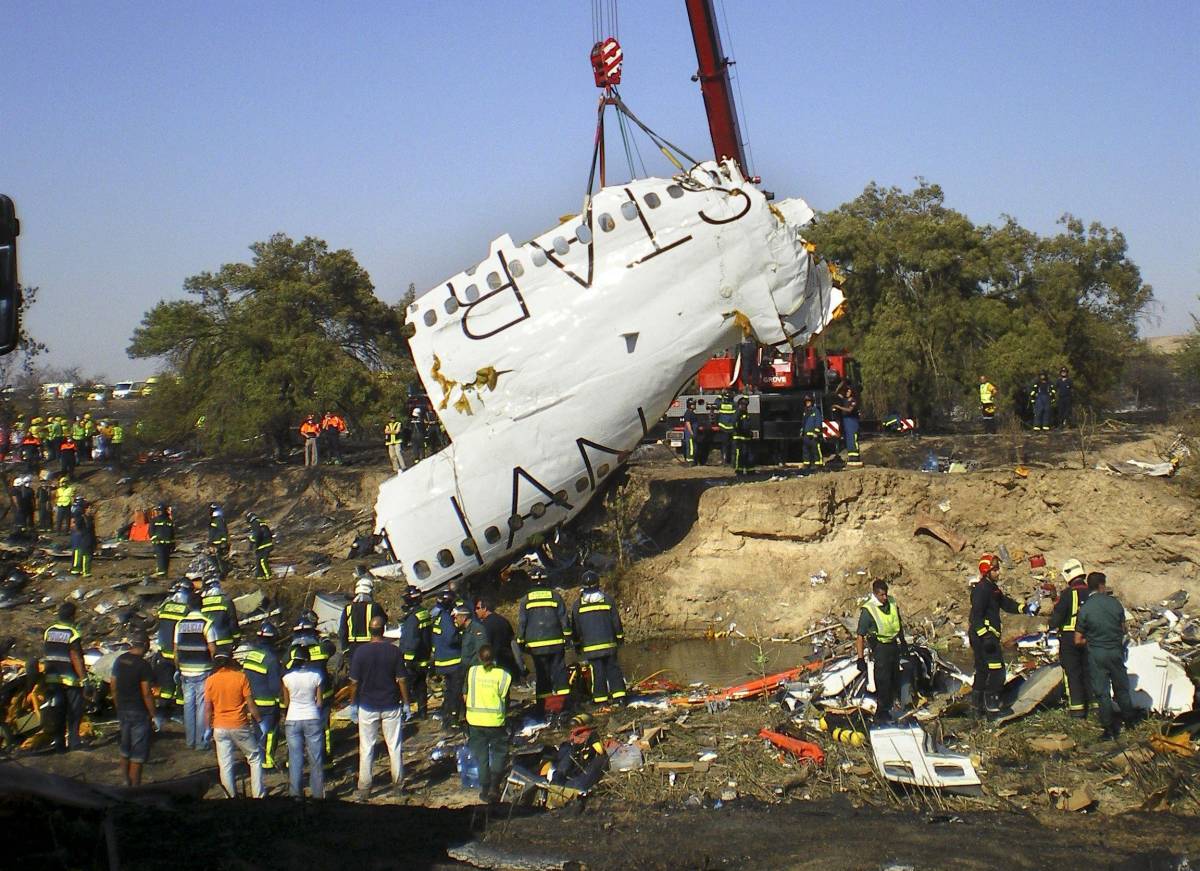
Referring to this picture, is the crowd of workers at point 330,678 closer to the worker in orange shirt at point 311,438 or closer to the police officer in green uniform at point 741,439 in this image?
the police officer in green uniform at point 741,439

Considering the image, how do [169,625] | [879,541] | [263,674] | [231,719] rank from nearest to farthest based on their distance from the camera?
1. [231,719]
2. [263,674]
3. [169,625]
4. [879,541]

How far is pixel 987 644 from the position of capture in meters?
11.9

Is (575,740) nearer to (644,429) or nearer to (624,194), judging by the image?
(644,429)

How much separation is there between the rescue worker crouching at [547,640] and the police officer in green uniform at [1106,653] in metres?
5.55

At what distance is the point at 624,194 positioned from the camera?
689 inches

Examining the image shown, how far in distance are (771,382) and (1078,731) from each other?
46.1ft

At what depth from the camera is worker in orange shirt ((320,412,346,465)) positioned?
95.3 feet

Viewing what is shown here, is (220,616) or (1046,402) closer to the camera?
(220,616)

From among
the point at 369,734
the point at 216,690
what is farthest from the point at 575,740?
the point at 216,690

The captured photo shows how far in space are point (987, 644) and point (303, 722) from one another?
7196 mm

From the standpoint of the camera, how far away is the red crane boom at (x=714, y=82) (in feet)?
88.9

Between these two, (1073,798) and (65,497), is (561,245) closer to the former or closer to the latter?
(1073,798)

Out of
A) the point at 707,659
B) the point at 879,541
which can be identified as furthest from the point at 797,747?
the point at 879,541

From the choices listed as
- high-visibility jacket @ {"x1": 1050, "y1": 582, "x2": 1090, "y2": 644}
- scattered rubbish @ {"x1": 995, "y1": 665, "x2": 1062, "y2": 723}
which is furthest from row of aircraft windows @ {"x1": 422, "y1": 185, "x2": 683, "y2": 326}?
scattered rubbish @ {"x1": 995, "y1": 665, "x2": 1062, "y2": 723}
